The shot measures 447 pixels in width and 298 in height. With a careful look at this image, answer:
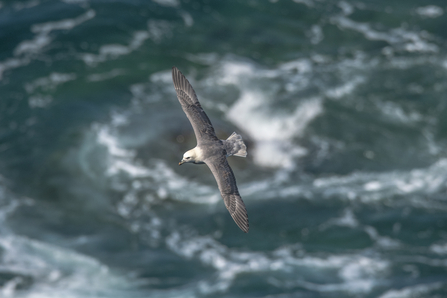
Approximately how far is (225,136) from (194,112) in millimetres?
11991

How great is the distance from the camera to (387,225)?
84.9ft

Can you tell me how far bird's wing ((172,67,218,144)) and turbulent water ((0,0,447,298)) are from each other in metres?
11.5

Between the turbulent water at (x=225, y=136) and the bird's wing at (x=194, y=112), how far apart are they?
37.7 ft

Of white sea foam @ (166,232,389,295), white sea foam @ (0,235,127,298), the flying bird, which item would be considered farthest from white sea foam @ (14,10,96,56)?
the flying bird

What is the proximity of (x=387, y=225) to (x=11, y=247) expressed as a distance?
62.8 ft

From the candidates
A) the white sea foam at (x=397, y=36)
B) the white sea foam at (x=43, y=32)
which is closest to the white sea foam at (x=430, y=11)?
the white sea foam at (x=397, y=36)

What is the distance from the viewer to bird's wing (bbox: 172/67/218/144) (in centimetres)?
1423

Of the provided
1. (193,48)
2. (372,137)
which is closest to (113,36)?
(193,48)

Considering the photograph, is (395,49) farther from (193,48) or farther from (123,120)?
(123,120)

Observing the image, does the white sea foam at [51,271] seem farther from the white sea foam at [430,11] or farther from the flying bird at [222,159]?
the white sea foam at [430,11]

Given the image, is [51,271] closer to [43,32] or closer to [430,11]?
[43,32]

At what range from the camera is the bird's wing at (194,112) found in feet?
46.7

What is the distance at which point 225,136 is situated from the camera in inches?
1046

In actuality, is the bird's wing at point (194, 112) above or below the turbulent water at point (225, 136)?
below
